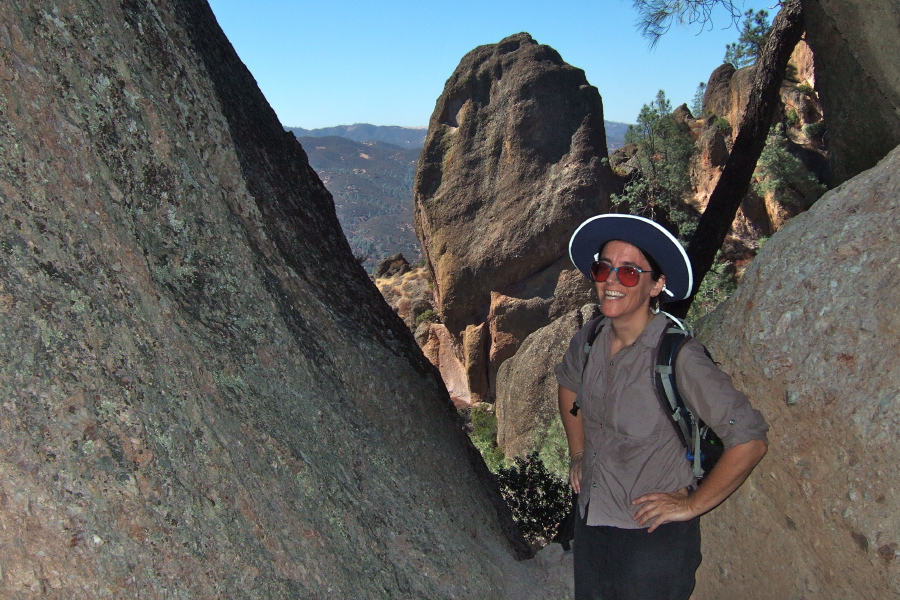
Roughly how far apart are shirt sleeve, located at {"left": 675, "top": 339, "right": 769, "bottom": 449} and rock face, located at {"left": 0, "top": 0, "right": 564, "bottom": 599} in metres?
1.46

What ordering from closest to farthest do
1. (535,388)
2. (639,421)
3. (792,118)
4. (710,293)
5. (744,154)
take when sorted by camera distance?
(639,421) → (744,154) → (710,293) → (535,388) → (792,118)

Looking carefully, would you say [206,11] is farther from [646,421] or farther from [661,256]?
[646,421]

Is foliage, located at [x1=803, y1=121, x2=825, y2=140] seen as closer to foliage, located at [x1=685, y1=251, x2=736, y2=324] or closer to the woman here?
foliage, located at [x1=685, y1=251, x2=736, y2=324]

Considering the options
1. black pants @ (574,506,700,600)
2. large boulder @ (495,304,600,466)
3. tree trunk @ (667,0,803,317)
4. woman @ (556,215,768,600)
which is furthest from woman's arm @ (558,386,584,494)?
large boulder @ (495,304,600,466)

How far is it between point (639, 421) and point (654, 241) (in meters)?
0.70

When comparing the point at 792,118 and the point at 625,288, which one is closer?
the point at 625,288

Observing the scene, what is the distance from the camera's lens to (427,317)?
2325 cm

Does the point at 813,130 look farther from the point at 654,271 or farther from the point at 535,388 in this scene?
the point at 654,271

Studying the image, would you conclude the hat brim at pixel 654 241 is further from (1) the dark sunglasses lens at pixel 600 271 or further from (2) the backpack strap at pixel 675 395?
(2) the backpack strap at pixel 675 395

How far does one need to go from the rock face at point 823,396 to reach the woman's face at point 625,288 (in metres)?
0.64

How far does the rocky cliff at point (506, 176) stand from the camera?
17.0 meters

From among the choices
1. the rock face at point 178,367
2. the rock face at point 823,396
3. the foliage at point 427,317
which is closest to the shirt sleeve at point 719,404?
the rock face at point 823,396

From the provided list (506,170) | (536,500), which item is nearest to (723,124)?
(506,170)

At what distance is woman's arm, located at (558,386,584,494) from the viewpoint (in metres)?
3.12
